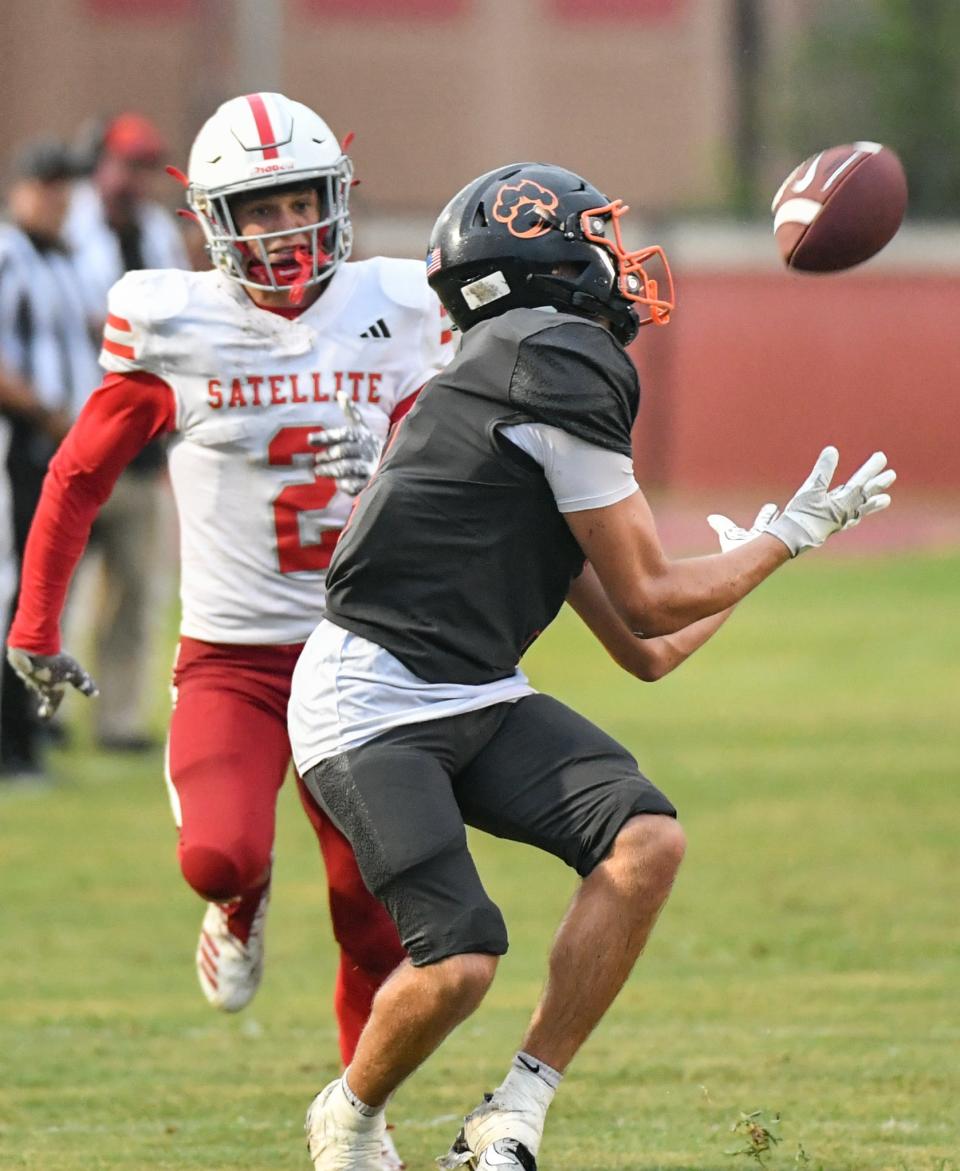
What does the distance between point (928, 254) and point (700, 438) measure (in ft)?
10.9

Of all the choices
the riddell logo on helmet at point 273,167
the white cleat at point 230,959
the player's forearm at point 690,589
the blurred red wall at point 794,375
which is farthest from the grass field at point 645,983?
the blurred red wall at point 794,375

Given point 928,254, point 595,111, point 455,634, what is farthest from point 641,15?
point 455,634

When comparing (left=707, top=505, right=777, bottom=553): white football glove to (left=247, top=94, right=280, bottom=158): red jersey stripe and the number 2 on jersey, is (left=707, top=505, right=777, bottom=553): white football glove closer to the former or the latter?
the number 2 on jersey

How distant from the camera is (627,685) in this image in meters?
12.5

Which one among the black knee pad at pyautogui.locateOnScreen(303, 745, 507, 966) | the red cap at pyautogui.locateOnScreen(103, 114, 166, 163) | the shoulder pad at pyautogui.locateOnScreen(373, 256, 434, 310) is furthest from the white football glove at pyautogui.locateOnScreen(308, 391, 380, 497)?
the red cap at pyautogui.locateOnScreen(103, 114, 166, 163)

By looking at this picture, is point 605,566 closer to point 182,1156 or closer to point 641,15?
point 182,1156

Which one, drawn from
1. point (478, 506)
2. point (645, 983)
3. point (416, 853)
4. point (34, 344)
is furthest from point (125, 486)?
point (416, 853)

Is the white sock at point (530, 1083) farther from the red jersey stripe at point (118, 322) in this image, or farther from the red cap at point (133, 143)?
the red cap at point (133, 143)

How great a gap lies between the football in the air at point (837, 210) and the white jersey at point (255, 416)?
90cm

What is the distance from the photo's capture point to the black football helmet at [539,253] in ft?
13.1

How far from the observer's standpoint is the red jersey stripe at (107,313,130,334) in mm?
4754

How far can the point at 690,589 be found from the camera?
3.88 metres

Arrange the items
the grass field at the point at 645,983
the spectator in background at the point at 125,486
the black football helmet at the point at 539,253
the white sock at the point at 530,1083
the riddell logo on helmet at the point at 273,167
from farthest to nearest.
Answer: the spectator in background at the point at 125,486
the riddell logo on helmet at the point at 273,167
the grass field at the point at 645,983
the black football helmet at the point at 539,253
the white sock at the point at 530,1083

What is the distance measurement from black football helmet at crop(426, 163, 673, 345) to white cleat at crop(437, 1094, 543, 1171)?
1.42m
